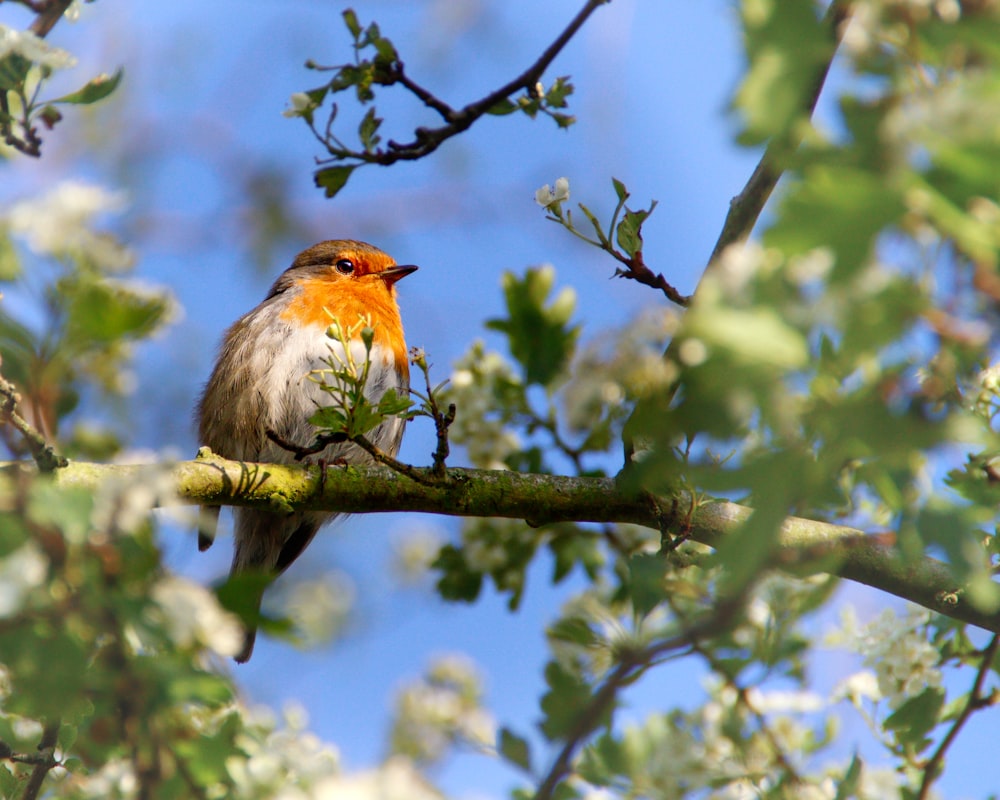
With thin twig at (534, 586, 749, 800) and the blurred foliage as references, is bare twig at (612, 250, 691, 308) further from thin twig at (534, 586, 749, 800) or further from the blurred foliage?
thin twig at (534, 586, 749, 800)

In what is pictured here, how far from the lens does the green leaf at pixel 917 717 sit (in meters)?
2.38

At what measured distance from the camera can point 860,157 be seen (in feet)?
2.78

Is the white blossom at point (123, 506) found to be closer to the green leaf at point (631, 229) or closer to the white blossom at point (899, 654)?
the green leaf at point (631, 229)

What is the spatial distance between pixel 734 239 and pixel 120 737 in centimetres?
167

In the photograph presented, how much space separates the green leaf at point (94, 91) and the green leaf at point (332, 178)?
65 centimetres

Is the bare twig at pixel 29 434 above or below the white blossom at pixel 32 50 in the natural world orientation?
below

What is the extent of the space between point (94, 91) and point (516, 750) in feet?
6.43

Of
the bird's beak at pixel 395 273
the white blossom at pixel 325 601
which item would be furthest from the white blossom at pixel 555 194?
the white blossom at pixel 325 601

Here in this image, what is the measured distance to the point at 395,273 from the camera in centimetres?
510

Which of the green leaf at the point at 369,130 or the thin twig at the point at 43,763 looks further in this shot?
the green leaf at the point at 369,130

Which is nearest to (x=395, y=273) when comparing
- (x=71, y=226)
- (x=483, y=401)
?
(x=483, y=401)

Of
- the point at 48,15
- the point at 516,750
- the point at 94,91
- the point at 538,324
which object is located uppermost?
the point at 538,324

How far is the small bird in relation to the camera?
414 centimetres

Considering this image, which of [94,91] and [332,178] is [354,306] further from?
[94,91]
